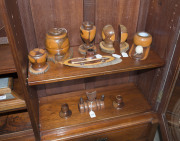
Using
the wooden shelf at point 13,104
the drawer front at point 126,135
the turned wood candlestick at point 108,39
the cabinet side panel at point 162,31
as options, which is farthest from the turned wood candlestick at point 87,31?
the drawer front at point 126,135

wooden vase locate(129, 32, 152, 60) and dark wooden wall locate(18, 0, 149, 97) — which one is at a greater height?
dark wooden wall locate(18, 0, 149, 97)

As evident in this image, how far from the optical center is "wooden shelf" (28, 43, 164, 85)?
37.6 inches

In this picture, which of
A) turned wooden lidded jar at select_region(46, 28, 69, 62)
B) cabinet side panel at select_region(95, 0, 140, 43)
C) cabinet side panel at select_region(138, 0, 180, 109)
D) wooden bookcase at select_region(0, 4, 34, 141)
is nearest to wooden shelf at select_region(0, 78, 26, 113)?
wooden bookcase at select_region(0, 4, 34, 141)

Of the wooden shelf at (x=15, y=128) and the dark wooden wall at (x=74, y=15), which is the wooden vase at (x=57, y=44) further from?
the wooden shelf at (x=15, y=128)

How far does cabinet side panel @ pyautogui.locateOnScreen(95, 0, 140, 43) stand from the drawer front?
0.72 m

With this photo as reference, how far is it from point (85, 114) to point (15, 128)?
0.50 metres

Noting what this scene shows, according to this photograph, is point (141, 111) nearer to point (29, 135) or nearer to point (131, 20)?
point (131, 20)

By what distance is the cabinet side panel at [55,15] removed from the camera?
1.04m

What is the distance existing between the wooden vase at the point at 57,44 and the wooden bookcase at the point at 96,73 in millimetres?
53

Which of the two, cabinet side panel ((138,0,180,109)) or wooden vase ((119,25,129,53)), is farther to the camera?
wooden vase ((119,25,129,53))

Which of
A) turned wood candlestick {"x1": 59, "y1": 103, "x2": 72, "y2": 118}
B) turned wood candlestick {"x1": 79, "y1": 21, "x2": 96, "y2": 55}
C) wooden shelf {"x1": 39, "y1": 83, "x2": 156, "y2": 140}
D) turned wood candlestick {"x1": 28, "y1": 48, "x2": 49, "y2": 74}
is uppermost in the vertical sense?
turned wood candlestick {"x1": 79, "y1": 21, "x2": 96, "y2": 55}

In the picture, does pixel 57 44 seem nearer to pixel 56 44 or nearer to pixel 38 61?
pixel 56 44

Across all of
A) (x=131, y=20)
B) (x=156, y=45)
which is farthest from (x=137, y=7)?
(x=156, y=45)

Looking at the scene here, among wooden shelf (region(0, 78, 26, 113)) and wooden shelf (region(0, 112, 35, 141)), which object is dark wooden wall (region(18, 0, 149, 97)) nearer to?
wooden shelf (region(0, 78, 26, 113))
